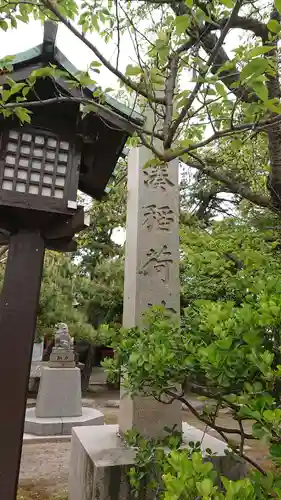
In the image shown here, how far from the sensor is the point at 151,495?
2941 mm

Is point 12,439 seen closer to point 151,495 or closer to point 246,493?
point 151,495

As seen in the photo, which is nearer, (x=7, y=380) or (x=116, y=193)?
(x=7, y=380)

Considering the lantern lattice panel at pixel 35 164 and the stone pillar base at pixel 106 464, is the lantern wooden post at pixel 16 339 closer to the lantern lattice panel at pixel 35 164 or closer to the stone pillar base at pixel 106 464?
the lantern lattice panel at pixel 35 164

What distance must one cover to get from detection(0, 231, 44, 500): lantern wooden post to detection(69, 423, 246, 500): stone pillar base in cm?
70

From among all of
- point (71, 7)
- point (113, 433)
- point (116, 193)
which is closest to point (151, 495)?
point (113, 433)

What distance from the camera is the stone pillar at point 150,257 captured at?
11.7 ft

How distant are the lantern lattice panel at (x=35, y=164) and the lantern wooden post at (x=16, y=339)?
0.37 metres

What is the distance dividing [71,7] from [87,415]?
25.0 ft

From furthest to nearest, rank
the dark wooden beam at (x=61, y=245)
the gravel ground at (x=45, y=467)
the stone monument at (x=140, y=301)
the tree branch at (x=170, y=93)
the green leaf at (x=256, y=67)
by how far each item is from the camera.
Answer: the gravel ground at (x=45, y=467) < the dark wooden beam at (x=61, y=245) < the stone monument at (x=140, y=301) < the tree branch at (x=170, y=93) < the green leaf at (x=256, y=67)

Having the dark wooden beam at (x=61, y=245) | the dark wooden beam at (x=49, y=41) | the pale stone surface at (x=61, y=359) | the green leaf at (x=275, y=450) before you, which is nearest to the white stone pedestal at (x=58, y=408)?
the pale stone surface at (x=61, y=359)

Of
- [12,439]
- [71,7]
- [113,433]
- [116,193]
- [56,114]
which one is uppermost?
[116,193]

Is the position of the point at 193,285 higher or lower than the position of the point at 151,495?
higher

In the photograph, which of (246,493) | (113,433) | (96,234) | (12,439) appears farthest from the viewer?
(96,234)

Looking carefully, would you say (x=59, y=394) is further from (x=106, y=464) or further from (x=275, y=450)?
(x=275, y=450)
